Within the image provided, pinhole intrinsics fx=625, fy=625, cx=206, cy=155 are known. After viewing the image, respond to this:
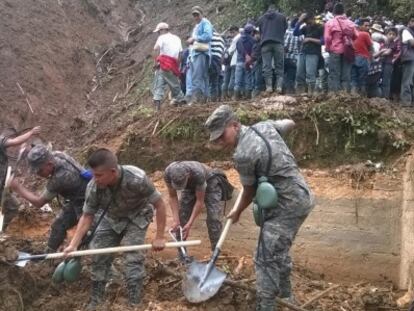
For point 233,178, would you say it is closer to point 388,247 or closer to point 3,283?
point 388,247

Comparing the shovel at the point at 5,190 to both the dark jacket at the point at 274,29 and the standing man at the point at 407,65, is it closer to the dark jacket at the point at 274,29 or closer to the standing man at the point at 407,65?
the dark jacket at the point at 274,29

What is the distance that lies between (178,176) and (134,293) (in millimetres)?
1768

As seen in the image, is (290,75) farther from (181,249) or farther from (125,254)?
(125,254)

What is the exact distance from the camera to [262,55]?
36.6ft

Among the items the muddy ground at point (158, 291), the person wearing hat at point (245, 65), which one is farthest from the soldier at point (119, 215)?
the person wearing hat at point (245, 65)

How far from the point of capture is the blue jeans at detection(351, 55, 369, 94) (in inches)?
432

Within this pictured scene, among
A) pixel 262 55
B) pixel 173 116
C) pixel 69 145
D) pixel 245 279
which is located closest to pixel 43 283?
pixel 245 279

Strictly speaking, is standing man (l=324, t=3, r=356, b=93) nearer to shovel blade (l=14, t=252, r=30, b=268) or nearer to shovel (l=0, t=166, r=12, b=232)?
shovel (l=0, t=166, r=12, b=232)

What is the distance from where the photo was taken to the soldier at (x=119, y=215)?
6.12 metres

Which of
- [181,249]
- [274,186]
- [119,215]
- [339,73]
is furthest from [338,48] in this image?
[119,215]

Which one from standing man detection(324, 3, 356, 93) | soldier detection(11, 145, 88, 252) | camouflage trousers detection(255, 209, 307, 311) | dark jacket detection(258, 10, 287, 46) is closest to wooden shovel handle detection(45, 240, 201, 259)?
camouflage trousers detection(255, 209, 307, 311)

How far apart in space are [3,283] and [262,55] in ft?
20.4

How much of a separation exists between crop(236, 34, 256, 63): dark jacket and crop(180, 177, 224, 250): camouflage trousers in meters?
3.85

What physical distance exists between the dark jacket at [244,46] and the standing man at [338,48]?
1.60 m
